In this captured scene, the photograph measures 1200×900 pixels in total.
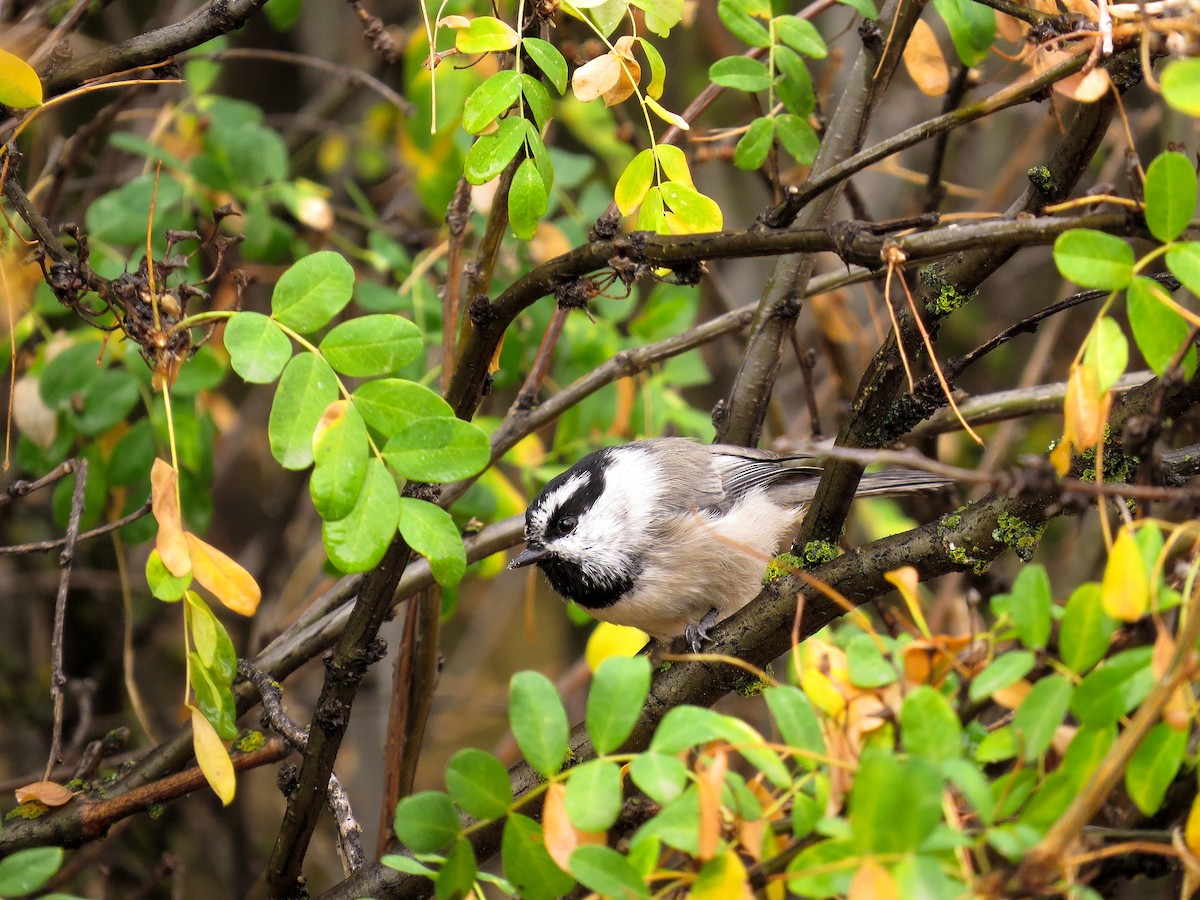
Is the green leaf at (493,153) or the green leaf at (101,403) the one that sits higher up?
the green leaf at (493,153)

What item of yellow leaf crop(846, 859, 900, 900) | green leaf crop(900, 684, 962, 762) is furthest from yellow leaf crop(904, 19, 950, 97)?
yellow leaf crop(846, 859, 900, 900)

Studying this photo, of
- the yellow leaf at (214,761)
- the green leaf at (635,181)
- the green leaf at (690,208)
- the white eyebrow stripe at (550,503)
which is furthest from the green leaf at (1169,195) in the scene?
the white eyebrow stripe at (550,503)

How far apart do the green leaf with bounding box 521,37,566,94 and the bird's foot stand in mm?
1469

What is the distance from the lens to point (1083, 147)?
1837 millimetres

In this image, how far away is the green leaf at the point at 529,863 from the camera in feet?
4.54

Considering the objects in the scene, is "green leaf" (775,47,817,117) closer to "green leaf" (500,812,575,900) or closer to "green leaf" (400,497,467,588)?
"green leaf" (400,497,467,588)

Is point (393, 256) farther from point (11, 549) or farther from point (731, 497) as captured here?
point (11, 549)

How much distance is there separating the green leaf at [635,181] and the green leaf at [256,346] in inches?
24.9

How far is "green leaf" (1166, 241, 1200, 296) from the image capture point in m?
1.26

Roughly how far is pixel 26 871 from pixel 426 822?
0.50m

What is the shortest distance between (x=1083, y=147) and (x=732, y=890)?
1.37 m

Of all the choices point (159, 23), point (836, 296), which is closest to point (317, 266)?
point (836, 296)

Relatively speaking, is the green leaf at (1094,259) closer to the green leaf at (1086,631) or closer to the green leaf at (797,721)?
the green leaf at (1086,631)

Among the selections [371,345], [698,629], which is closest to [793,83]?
[371,345]
